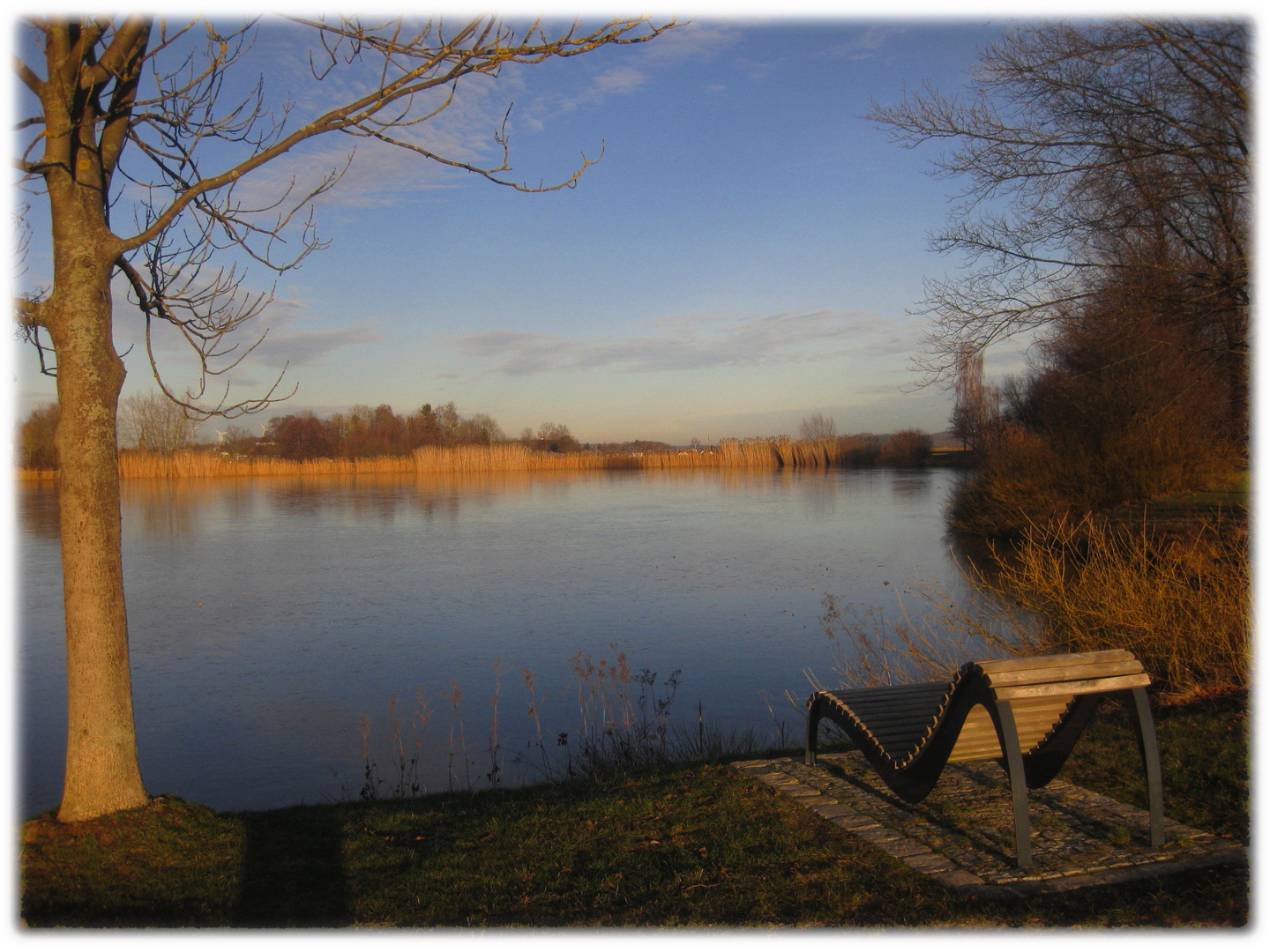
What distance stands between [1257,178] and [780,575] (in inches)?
381

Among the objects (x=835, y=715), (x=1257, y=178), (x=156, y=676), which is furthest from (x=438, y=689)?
(x=1257, y=178)

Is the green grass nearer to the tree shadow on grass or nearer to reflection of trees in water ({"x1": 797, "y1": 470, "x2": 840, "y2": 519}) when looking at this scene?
the tree shadow on grass

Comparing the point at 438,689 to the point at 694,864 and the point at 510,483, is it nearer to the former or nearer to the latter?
the point at 694,864

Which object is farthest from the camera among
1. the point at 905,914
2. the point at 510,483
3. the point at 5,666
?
the point at 510,483

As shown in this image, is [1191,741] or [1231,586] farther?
[1231,586]

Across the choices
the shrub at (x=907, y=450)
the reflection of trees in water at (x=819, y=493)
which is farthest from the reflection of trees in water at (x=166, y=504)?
the shrub at (x=907, y=450)

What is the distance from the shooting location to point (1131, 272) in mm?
8883

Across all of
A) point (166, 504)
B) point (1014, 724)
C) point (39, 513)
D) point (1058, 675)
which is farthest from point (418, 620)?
point (166, 504)

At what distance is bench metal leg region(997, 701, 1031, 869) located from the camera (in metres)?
3.41

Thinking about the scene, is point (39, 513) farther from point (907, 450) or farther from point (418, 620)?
point (907, 450)

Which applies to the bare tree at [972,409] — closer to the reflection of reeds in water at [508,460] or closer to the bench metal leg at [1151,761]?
the reflection of reeds in water at [508,460]

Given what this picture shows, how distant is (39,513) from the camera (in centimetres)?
2752

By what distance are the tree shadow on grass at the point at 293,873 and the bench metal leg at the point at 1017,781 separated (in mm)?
2571

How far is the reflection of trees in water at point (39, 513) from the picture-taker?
21708mm
